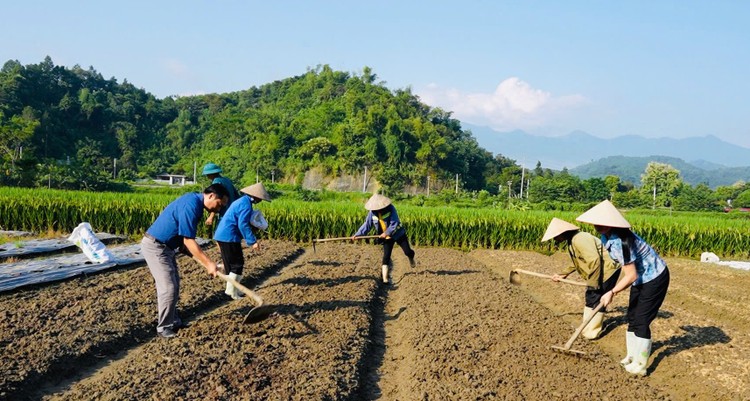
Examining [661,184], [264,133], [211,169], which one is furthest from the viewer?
[661,184]

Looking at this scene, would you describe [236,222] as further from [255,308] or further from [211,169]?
[255,308]

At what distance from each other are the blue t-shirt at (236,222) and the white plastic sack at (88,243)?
3.81m

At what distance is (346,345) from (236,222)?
92.6 inches

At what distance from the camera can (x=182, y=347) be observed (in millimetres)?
5152

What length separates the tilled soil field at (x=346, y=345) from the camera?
451 centimetres

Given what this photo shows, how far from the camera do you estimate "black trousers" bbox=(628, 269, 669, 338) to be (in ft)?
17.4

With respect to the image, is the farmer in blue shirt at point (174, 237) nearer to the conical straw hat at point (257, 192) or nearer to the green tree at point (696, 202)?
the conical straw hat at point (257, 192)

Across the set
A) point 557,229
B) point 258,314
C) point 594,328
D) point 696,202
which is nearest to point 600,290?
point 594,328

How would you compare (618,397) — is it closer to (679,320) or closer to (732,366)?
(732,366)

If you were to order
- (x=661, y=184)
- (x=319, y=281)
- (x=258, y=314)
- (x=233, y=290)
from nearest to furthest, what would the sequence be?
(x=258, y=314) < (x=233, y=290) < (x=319, y=281) < (x=661, y=184)

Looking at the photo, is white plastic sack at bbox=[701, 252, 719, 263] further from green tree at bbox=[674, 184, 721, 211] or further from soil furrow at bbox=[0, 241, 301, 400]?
green tree at bbox=[674, 184, 721, 211]

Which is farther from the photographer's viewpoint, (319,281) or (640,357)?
(319,281)

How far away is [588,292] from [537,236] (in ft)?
34.1

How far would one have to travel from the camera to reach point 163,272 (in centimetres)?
538
